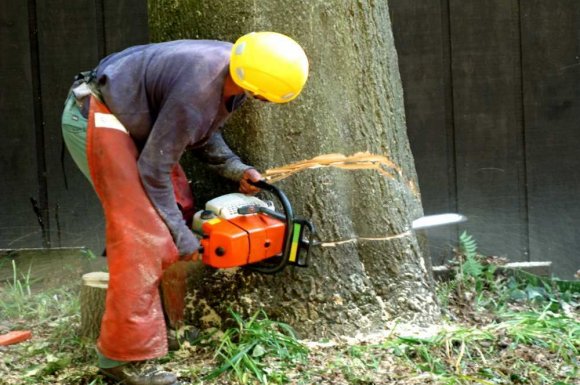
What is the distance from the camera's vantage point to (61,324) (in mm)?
4215

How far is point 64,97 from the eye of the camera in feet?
19.0

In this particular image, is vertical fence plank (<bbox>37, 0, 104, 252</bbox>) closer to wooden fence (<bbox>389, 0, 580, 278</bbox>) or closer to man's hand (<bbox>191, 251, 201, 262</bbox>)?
wooden fence (<bbox>389, 0, 580, 278</bbox>)

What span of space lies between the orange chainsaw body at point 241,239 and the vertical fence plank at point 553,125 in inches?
122

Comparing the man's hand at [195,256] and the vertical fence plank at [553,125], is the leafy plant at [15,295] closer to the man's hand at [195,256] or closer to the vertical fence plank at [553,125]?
the man's hand at [195,256]

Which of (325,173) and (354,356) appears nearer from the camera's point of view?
(354,356)

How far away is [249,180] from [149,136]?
547 mm

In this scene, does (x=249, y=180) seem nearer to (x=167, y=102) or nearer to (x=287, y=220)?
(x=287, y=220)

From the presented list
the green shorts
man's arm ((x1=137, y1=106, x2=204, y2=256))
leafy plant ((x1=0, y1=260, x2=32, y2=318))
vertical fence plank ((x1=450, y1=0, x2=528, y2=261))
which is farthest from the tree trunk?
vertical fence plank ((x1=450, y1=0, x2=528, y2=261))

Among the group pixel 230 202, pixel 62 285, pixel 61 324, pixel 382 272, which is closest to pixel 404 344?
pixel 382 272

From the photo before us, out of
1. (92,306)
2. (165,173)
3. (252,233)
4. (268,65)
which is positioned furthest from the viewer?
(92,306)

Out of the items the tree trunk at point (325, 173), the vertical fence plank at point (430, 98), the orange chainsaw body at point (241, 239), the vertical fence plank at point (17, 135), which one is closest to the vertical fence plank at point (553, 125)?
the vertical fence plank at point (430, 98)

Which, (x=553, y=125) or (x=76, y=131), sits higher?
(x=76, y=131)

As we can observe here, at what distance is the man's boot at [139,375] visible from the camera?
3400 mm

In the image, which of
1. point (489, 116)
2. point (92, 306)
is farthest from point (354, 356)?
point (489, 116)
